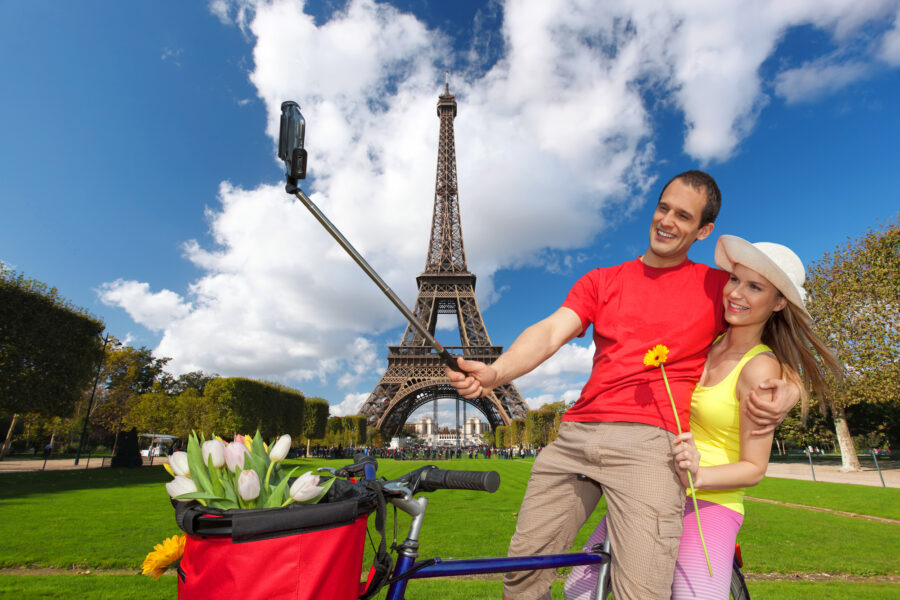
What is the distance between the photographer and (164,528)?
7.98 m

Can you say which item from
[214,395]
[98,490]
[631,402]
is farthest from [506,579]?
[214,395]

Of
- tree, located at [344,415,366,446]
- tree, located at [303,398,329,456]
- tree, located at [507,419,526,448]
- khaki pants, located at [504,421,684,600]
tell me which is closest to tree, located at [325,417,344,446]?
tree, located at [344,415,366,446]

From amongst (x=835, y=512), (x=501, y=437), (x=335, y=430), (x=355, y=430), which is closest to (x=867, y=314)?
(x=835, y=512)

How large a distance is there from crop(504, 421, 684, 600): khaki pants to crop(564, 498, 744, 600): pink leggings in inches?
6.5

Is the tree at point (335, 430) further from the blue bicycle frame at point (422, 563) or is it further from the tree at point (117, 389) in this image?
the blue bicycle frame at point (422, 563)

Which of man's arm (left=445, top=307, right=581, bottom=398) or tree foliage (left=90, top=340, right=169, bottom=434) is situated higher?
tree foliage (left=90, top=340, right=169, bottom=434)

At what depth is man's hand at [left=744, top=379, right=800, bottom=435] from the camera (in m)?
1.84

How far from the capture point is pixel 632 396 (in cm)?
208

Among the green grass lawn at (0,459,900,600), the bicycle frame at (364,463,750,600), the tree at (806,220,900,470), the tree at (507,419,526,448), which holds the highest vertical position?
the tree at (806,220,900,470)

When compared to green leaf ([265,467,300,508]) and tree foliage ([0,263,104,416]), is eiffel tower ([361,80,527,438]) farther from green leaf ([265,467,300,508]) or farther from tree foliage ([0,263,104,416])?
green leaf ([265,467,300,508])

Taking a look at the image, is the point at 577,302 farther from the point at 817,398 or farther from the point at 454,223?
the point at 454,223

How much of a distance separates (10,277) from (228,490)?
2596cm

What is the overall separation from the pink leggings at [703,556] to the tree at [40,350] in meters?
25.1

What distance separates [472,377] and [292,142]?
1.04 meters
